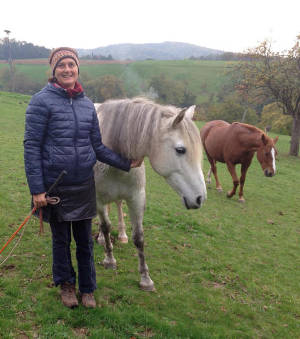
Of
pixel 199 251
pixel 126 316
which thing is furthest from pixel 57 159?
pixel 199 251

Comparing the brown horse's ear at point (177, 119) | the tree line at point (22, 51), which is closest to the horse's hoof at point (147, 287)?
the brown horse's ear at point (177, 119)

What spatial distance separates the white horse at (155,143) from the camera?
2500 millimetres

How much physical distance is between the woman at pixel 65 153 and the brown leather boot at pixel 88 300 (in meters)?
0.10

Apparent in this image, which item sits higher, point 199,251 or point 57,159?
point 57,159

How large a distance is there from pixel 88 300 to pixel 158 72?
274 feet

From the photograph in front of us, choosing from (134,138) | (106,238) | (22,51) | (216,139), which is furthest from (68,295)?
(22,51)

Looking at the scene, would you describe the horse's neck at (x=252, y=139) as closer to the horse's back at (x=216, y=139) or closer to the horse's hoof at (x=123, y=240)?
the horse's back at (x=216, y=139)

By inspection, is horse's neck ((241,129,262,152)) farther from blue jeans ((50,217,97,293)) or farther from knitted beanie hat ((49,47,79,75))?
knitted beanie hat ((49,47,79,75))

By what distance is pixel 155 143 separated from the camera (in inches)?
101

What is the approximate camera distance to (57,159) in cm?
235

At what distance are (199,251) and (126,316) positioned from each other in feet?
7.48

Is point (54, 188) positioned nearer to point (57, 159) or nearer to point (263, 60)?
point (57, 159)

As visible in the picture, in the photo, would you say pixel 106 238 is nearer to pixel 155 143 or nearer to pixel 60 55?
pixel 155 143

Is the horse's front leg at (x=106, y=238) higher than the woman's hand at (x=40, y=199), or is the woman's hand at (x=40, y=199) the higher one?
the woman's hand at (x=40, y=199)
